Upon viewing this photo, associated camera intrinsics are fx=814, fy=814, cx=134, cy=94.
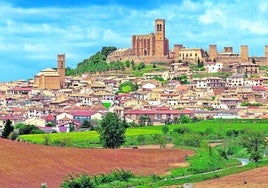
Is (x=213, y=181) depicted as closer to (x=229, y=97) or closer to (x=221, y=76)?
(x=229, y=97)

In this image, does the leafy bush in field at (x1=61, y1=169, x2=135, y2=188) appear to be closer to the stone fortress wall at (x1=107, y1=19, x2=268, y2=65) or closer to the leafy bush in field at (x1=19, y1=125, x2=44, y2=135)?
the leafy bush in field at (x1=19, y1=125, x2=44, y2=135)

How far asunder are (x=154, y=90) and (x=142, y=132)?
28.4 meters

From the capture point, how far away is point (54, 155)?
3975 cm

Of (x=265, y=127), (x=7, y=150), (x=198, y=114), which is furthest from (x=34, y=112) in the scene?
(x=7, y=150)

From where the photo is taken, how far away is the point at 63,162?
37.7 metres

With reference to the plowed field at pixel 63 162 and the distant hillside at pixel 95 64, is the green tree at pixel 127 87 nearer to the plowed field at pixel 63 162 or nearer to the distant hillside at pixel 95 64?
the distant hillside at pixel 95 64

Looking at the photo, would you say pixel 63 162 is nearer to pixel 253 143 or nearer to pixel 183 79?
pixel 253 143

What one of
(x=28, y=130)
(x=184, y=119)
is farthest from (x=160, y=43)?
(x=28, y=130)

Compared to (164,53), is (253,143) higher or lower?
lower

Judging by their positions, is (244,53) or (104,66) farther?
(104,66)

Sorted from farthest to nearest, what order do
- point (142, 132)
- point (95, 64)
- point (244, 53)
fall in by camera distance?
point (95, 64), point (244, 53), point (142, 132)

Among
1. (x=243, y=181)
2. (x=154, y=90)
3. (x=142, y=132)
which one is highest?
(x=154, y=90)

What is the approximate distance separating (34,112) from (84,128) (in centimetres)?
978

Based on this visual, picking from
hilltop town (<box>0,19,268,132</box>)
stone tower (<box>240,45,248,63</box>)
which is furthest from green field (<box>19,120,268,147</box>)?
stone tower (<box>240,45,248,63</box>)
